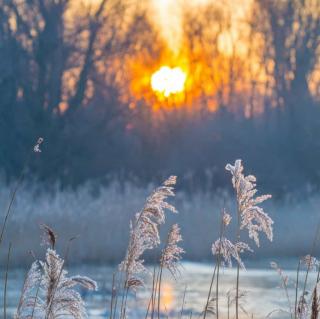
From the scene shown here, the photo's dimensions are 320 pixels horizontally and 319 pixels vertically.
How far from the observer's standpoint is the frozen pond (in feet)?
26.0

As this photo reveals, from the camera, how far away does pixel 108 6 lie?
22.5 meters

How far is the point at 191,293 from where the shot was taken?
29.7 ft

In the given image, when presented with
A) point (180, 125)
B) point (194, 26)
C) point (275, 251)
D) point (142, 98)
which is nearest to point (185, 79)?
point (194, 26)

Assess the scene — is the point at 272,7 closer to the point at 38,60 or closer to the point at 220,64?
the point at 220,64

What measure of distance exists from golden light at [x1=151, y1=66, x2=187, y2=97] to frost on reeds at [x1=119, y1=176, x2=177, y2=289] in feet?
68.6

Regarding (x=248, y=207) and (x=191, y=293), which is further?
(x=191, y=293)

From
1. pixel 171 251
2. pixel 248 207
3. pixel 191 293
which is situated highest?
pixel 191 293

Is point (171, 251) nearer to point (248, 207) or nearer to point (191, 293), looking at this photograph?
point (248, 207)

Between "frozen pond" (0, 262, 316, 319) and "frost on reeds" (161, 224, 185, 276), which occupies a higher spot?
"frozen pond" (0, 262, 316, 319)

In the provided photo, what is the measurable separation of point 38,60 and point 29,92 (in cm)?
79

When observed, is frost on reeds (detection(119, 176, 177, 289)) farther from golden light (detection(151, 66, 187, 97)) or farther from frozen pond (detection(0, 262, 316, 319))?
golden light (detection(151, 66, 187, 97))

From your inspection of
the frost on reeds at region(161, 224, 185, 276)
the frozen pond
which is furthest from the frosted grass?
the frost on reeds at region(161, 224, 185, 276)

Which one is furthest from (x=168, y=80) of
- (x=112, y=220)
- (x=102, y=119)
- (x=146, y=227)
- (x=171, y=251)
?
(x=146, y=227)

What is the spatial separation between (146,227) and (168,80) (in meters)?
24.4
